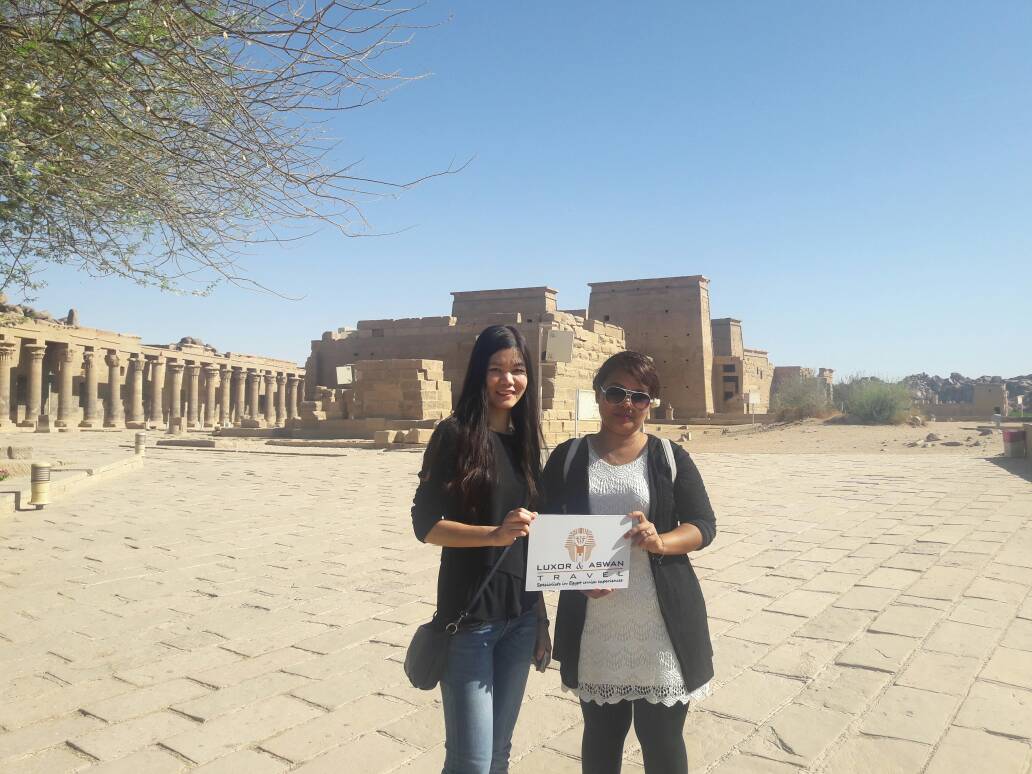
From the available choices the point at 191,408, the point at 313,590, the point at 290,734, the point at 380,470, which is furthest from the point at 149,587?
the point at 191,408

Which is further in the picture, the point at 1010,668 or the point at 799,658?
the point at 799,658

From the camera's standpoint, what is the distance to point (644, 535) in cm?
190

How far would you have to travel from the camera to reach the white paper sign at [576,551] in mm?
1876

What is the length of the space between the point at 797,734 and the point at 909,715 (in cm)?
56

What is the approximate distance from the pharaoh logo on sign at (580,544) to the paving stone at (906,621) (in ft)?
10.4

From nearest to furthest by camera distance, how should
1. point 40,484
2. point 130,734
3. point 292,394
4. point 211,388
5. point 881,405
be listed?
1. point 130,734
2. point 40,484
3. point 881,405
4. point 211,388
5. point 292,394

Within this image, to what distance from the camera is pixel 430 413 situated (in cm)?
1978

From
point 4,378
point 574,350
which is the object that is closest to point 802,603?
point 574,350

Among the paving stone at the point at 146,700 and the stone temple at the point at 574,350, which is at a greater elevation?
the stone temple at the point at 574,350

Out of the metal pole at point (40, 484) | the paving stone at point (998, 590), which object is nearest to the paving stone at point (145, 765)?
the paving stone at point (998, 590)

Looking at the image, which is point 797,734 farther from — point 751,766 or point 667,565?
point 667,565

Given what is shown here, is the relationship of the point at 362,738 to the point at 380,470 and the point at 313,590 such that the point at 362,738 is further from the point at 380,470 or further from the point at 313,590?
the point at 380,470

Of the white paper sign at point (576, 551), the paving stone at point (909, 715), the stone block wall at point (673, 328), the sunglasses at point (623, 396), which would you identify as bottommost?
the paving stone at point (909, 715)

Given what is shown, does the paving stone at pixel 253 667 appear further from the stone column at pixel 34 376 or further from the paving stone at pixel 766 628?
the stone column at pixel 34 376
